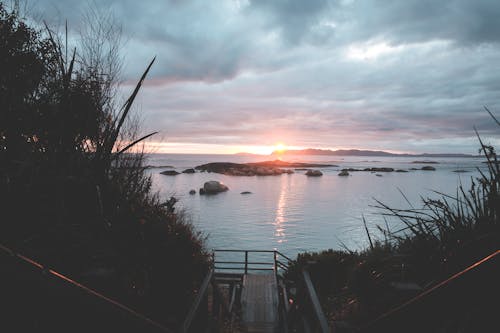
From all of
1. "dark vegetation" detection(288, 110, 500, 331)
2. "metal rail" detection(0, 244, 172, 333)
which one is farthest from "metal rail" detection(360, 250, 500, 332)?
"dark vegetation" detection(288, 110, 500, 331)

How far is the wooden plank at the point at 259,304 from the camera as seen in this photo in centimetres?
921

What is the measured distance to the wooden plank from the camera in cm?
921

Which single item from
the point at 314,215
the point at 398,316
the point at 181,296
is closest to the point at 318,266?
the point at 181,296

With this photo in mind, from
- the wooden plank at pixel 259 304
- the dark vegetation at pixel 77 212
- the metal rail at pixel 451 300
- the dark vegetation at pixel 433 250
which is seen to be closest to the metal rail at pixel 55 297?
the metal rail at pixel 451 300

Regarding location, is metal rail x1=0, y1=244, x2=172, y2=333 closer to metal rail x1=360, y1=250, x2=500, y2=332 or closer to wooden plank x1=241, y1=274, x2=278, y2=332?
metal rail x1=360, y1=250, x2=500, y2=332

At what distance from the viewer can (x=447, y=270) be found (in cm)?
275

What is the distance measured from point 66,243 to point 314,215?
5404 cm

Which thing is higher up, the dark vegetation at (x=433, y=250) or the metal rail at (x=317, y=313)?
the dark vegetation at (x=433, y=250)

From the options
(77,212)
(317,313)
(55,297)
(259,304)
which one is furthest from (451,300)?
(259,304)

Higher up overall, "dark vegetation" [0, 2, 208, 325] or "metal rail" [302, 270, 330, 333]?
"dark vegetation" [0, 2, 208, 325]

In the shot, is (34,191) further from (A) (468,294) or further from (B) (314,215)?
(B) (314,215)

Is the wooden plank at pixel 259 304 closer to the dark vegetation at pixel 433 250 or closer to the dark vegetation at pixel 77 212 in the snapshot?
the dark vegetation at pixel 77 212

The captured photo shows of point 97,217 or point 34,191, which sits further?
point 97,217

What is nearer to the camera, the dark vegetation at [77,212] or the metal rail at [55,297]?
the metal rail at [55,297]
